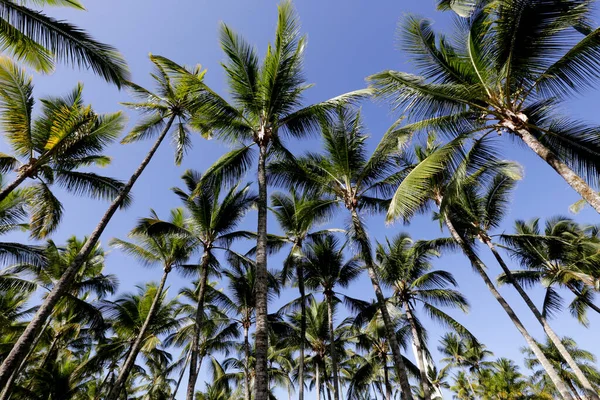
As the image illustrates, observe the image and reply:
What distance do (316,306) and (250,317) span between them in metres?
4.47

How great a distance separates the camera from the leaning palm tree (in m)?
8.43

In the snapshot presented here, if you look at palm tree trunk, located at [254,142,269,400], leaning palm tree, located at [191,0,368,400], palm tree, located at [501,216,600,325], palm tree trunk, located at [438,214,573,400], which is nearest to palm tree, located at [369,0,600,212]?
leaning palm tree, located at [191,0,368,400]

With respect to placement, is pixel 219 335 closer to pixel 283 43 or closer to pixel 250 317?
pixel 250 317

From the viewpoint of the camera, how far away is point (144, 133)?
11.4 meters

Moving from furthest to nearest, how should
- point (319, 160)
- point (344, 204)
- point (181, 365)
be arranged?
point (181, 365)
point (319, 160)
point (344, 204)

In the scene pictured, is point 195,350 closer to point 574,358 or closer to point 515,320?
point 515,320

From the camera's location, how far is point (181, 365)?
21.4 metres

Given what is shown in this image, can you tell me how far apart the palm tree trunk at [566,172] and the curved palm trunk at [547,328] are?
9.27 m

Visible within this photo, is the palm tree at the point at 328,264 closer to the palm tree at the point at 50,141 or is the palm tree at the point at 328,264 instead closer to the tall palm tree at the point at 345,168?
the tall palm tree at the point at 345,168

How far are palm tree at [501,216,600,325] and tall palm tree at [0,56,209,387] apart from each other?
15.3 meters

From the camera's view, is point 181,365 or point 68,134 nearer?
point 68,134

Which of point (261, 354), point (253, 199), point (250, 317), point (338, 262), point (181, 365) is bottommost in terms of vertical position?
point (261, 354)

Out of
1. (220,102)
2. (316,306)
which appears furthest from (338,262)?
(220,102)

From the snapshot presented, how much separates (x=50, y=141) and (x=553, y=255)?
2305 centimetres
